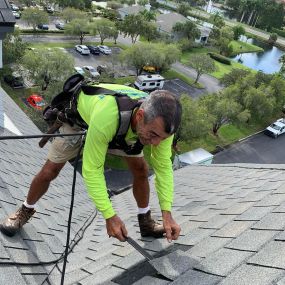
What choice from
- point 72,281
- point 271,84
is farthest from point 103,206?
point 271,84

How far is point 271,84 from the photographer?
30.3 meters

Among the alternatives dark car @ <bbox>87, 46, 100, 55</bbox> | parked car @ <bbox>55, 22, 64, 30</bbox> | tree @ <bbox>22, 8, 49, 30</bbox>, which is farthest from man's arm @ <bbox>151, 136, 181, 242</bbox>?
parked car @ <bbox>55, 22, 64, 30</bbox>

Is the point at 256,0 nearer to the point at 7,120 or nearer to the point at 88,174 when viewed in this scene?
the point at 7,120

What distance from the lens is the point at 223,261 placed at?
2918 mm

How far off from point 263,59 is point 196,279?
5475 centimetres

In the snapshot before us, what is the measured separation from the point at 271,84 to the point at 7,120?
84.5ft

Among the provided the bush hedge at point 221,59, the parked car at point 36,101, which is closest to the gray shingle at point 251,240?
the parked car at point 36,101

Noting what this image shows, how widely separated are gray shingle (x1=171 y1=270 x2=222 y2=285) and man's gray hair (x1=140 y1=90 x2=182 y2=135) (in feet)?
3.66

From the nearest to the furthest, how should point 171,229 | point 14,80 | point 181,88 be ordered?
point 171,229
point 14,80
point 181,88

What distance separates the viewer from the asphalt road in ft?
79.4

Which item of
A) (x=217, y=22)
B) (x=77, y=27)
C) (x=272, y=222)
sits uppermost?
(x=272, y=222)

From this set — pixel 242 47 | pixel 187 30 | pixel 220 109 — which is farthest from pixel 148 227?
pixel 242 47

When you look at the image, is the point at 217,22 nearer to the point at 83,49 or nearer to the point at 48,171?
the point at 83,49

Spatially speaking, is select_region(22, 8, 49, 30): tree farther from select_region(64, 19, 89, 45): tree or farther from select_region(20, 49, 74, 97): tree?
select_region(20, 49, 74, 97): tree
